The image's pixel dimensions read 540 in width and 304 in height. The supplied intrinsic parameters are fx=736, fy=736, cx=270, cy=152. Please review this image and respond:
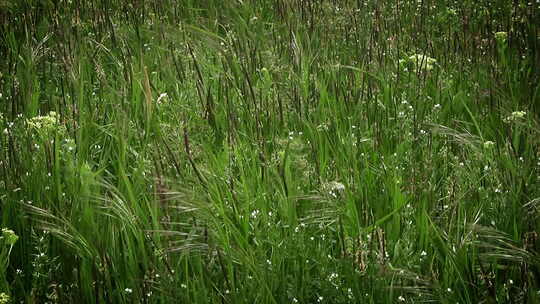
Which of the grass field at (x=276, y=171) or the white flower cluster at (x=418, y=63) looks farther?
the white flower cluster at (x=418, y=63)

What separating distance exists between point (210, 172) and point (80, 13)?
7.68 feet

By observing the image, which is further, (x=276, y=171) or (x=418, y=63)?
(x=418, y=63)

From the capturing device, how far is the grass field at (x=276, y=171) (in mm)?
2408

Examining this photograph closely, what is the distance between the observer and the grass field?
2.41 meters

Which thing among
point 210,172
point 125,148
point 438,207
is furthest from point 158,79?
point 438,207

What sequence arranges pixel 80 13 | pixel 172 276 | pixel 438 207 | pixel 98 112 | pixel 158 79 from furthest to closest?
pixel 80 13 → pixel 158 79 → pixel 98 112 → pixel 438 207 → pixel 172 276

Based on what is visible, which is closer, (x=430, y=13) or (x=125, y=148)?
(x=125, y=148)

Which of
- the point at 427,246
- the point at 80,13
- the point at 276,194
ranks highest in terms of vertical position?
the point at 80,13

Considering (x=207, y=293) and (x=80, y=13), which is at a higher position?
(x=80, y=13)

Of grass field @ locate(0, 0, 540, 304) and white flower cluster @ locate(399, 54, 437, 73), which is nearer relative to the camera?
grass field @ locate(0, 0, 540, 304)

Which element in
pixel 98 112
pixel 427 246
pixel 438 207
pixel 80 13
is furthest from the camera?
pixel 80 13

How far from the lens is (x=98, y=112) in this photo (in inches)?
135

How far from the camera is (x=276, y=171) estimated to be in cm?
276

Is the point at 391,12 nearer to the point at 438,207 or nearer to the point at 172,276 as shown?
the point at 438,207
